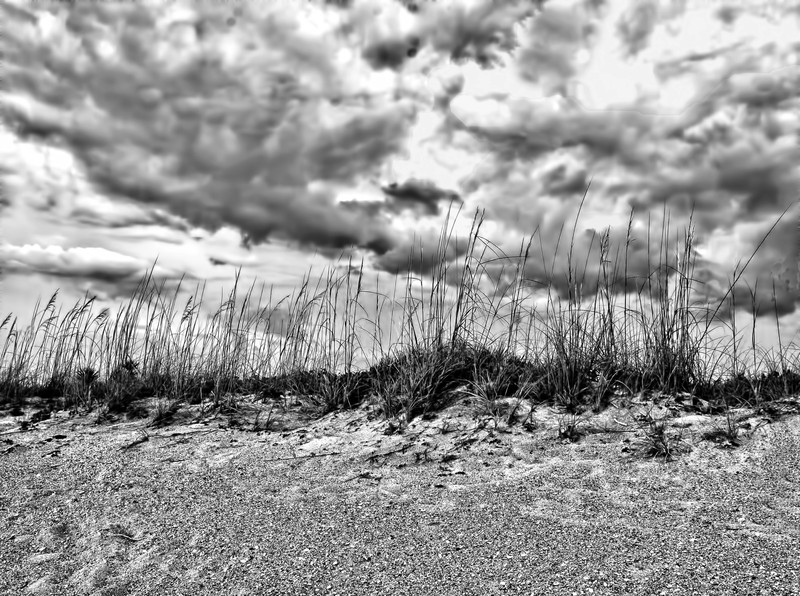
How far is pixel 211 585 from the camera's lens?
2285 millimetres

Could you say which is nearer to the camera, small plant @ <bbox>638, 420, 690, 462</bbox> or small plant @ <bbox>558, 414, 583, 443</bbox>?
small plant @ <bbox>638, 420, 690, 462</bbox>

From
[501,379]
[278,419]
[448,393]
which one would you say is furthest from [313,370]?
[501,379]

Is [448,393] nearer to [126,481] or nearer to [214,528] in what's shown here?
[214,528]

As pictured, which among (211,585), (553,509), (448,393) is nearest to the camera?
(211,585)

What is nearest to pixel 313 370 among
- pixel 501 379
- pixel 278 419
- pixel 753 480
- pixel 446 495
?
pixel 278 419

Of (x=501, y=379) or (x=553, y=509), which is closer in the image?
(x=553, y=509)

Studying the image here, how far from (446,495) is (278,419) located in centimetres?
160

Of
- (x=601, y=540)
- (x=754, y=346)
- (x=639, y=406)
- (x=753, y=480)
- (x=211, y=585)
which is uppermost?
(x=754, y=346)

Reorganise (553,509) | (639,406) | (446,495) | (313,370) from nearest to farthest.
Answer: (553,509) → (446,495) → (639,406) → (313,370)

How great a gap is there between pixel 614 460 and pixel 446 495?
3.01 feet

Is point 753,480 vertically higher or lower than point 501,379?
lower

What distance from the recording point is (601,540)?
2.42 m

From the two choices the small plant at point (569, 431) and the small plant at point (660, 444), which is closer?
the small plant at point (660, 444)

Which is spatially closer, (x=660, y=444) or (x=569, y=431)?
(x=660, y=444)
